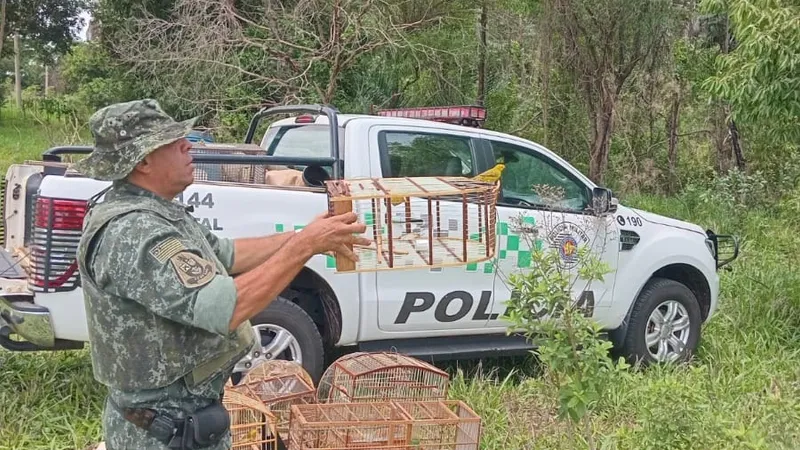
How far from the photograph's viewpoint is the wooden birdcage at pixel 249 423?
3646mm

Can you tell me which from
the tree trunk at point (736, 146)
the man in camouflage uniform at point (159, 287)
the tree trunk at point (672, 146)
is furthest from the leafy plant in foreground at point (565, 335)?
the tree trunk at point (672, 146)

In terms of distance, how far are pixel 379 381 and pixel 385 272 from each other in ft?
2.90

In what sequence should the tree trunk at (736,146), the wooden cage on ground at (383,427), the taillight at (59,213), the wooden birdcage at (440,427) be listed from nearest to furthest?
the wooden cage on ground at (383,427)
the wooden birdcage at (440,427)
the taillight at (59,213)
the tree trunk at (736,146)

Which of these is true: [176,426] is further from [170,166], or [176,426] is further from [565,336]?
[565,336]

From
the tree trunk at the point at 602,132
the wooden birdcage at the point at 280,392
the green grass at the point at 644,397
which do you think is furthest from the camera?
the tree trunk at the point at 602,132

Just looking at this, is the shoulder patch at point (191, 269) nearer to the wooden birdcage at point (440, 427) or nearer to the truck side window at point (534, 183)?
the wooden birdcage at point (440, 427)

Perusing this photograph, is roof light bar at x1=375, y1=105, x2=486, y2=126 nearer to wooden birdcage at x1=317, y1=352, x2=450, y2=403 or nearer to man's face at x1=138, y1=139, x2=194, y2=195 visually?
wooden birdcage at x1=317, y1=352, x2=450, y2=403

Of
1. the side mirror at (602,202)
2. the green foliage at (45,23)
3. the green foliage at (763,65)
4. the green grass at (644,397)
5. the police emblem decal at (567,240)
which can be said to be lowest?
the green grass at (644,397)

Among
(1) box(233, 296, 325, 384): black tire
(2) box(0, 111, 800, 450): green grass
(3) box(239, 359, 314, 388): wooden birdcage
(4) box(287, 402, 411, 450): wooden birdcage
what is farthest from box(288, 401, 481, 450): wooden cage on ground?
(1) box(233, 296, 325, 384): black tire

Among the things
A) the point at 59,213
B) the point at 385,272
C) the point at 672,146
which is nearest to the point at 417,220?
the point at 385,272

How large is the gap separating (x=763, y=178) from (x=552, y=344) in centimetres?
1039

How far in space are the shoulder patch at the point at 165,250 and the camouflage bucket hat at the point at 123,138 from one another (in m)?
0.27

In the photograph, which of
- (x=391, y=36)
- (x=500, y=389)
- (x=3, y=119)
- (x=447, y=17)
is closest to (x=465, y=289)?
(x=500, y=389)

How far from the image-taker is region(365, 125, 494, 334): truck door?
5.08 metres
